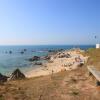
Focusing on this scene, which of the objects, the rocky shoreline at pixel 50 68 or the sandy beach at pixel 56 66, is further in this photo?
the sandy beach at pixel 56 66

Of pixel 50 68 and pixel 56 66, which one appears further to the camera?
pixel 56 66

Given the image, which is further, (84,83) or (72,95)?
(84,83)

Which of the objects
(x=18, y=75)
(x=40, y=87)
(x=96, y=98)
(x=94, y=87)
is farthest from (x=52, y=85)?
(x=18, y=75)

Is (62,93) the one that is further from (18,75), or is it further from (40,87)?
(18,75)

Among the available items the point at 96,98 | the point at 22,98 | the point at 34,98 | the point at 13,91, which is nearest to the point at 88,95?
the point at 96,98

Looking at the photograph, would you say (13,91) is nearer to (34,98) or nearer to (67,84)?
(34,98)

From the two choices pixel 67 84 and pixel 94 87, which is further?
pixel 67 84

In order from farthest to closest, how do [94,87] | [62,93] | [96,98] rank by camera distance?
[94,87] → [62,93] → [96,98]

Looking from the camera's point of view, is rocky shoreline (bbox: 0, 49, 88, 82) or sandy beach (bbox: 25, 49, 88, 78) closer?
rocky shoreline (bbox: 0, 49, 88, 82)

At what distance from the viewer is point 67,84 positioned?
12438 millimetres

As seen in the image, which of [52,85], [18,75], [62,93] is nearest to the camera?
[62,93]

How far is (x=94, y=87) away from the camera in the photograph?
11.3m

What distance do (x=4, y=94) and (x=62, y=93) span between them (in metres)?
3.20

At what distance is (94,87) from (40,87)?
3.28 metres
